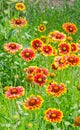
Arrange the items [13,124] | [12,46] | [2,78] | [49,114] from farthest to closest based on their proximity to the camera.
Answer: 1. [2,78]
2. [12,46]
3. [13,124]
4. [49,114]

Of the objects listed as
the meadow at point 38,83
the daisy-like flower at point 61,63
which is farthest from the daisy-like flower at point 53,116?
the daisy-like flower at point 61,63

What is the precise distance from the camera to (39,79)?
2.93m

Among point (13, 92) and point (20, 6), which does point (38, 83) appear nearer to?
point (13, 92)

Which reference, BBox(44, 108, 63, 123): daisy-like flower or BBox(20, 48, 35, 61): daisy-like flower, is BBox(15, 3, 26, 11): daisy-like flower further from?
BBox(44, 108, 63, 123): daisy-like flower

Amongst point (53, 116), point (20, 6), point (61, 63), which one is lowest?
point (53, 116)

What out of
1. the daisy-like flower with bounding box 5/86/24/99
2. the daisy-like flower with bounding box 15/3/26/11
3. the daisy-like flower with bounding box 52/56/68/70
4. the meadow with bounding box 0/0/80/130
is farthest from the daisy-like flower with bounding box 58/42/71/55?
the daisy-like flower with bounding box 15/3/26/11

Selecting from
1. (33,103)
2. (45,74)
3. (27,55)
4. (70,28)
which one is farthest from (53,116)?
(70,28)

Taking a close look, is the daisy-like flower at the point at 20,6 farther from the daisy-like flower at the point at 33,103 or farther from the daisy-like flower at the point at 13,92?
the daisy-like flower at the point at 33,103

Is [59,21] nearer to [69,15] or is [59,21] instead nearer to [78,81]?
[69,15]

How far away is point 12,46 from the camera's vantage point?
11.0 ft

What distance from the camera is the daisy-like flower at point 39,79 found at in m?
2.92

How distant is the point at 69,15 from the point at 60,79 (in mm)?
2008

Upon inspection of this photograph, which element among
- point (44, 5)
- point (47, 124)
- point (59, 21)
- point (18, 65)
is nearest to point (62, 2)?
point (44, 5)

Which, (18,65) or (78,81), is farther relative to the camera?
(18,65)
